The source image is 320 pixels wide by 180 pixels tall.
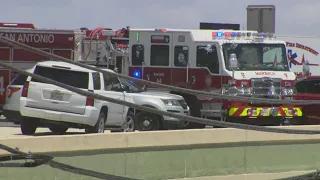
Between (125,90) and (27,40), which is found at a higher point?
(27,40)

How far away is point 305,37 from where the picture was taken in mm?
30781

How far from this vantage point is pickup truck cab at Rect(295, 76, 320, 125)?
1778cm

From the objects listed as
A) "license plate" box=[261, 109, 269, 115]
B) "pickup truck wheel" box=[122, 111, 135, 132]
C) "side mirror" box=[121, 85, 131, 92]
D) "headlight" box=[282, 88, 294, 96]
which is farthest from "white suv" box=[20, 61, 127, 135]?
"headlight" box=[282, 88, 294, 96]

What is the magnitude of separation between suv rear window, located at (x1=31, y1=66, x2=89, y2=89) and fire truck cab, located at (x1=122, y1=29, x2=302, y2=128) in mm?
4351

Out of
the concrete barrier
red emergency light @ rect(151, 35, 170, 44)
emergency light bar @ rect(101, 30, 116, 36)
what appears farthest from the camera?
emergency light bar @ rect(101, 30, 116, 36)

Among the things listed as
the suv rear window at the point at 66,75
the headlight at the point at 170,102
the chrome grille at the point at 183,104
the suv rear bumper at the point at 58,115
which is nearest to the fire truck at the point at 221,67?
the chrome grille at the point at 183,104

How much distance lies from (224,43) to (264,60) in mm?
1290

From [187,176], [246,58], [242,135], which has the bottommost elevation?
[187,176]

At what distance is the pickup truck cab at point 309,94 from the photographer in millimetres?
17781

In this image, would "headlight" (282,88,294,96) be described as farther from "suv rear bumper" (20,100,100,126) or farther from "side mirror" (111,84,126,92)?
"suv rear bumper" (20,100,100,126)

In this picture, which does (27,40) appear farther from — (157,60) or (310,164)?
(310,164)

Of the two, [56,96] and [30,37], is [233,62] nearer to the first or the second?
[56,96]

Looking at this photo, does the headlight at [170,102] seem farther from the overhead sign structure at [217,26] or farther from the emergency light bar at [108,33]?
the emergency light bar at [108,33]

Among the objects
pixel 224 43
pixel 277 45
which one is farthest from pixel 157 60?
pixel 277 45
